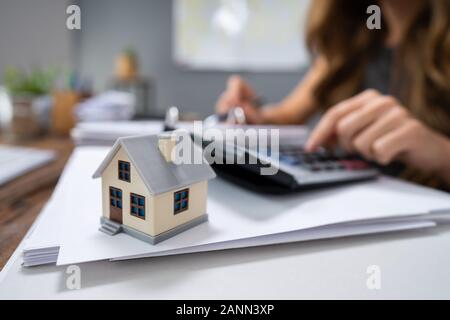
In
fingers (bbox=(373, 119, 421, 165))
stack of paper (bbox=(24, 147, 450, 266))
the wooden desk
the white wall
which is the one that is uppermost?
the white wall

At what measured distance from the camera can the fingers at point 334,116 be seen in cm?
47

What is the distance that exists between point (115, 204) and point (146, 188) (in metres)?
0.03

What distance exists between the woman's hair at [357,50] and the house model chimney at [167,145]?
1.99ft

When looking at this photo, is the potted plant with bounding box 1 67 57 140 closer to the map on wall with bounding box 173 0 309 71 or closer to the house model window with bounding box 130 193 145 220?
the house model window with bounding box 130 193 145 220

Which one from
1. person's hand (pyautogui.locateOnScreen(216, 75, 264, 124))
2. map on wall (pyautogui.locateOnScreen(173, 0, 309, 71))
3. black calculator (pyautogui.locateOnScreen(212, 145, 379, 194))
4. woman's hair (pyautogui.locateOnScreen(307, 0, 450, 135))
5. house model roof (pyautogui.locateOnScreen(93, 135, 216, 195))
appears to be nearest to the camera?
house model roof (pyautogui.locateOnScreen(93, 135, 216, 195))

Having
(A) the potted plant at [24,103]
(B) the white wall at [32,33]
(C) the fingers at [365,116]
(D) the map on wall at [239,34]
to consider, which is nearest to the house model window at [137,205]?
(C) the fingers at [365,116]

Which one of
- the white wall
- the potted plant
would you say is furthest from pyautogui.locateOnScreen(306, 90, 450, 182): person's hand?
the white wall

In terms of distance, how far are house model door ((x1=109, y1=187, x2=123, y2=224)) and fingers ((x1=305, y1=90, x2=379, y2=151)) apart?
0.34 meters

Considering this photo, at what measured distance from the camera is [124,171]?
21 centimetres

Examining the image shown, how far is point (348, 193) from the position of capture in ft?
1.20

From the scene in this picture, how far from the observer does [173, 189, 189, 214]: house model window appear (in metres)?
0.22

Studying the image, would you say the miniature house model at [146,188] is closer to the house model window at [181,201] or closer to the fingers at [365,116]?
the house model window at [181,201]

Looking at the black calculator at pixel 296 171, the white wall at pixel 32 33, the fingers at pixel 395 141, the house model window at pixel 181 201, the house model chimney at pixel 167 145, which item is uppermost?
the white wall at pixel 32 33

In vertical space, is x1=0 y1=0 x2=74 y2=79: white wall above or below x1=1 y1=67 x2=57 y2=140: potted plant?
above
